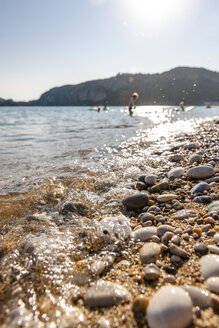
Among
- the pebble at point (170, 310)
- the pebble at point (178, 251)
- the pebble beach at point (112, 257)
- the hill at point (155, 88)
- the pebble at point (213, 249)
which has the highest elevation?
the hill at point (155, 88)

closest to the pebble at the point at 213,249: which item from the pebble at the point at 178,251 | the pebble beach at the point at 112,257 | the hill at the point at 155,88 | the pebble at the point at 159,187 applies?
the pebble beach at the point at 112,257

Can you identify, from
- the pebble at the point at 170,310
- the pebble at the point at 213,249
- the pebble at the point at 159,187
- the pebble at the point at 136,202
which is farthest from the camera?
the pebble at the point at 159,187

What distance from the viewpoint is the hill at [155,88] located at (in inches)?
4375

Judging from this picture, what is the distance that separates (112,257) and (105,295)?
1.45ft

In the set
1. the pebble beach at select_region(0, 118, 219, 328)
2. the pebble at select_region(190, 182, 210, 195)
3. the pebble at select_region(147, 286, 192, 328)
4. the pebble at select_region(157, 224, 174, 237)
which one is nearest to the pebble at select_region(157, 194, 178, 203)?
the pebble beach at select_region(0, 118, 219, 328)

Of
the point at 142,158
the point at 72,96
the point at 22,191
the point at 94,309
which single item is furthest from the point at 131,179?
the point at 72,96

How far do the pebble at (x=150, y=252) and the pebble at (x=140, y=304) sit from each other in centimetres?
43

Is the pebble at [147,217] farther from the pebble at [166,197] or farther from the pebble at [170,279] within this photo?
the pebble at [170,279]

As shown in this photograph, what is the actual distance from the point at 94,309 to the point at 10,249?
1052mm

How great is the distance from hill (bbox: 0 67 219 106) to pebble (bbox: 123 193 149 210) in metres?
109

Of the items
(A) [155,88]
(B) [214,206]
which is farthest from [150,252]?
(A) [155,88]

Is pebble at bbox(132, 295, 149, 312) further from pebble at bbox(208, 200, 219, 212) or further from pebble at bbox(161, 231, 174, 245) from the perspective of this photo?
pebble at bbox(208, 200, 219, 212)

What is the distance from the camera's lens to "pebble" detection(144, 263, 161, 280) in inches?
58.2

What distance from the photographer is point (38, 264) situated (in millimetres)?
1697
